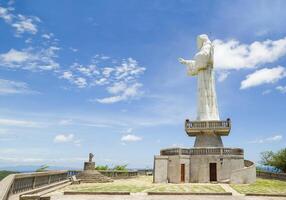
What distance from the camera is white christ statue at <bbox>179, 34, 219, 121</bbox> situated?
40406 mm

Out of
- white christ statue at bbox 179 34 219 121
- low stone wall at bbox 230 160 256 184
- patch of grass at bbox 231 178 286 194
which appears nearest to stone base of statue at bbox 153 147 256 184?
low stone wall at bbox 230 160 256 184

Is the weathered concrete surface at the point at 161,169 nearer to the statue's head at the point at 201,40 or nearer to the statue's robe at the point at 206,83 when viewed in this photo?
the statue's robe at the point at 206,83

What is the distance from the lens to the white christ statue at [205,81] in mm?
40406

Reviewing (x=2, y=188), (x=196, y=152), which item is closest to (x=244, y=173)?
(x=196, y=152)

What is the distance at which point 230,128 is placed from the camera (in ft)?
125

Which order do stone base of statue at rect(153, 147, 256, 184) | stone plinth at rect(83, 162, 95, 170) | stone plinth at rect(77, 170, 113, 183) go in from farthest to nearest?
1. stone plinth at rect(83, 162, 95, 170)
2. stone base of statue at rect(153, 147, 256, 184)
3. stone plinth at rect(77, 170, 113, 183)

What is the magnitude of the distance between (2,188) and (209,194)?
43.2 ft

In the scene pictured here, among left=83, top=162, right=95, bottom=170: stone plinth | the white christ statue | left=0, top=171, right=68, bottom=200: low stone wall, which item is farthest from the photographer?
the white christ statue

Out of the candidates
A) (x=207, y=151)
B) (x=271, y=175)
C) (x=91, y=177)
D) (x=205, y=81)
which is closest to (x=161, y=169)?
(x=207, y=151)

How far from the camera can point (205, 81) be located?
41344 mm

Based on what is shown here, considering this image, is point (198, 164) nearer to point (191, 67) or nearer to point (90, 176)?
point (90, 176)

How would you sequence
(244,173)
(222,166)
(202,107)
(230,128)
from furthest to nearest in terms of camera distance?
(202,107) → (230,128) → (222,166) → (244,173)

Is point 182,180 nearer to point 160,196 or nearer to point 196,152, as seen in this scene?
point 196,152

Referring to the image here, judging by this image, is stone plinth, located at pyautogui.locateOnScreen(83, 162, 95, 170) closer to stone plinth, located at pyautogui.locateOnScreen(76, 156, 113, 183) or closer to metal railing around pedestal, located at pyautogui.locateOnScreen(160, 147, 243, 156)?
stone plinth, located at pyautogui.locateOnScreen(76, 156, 113, 183)
